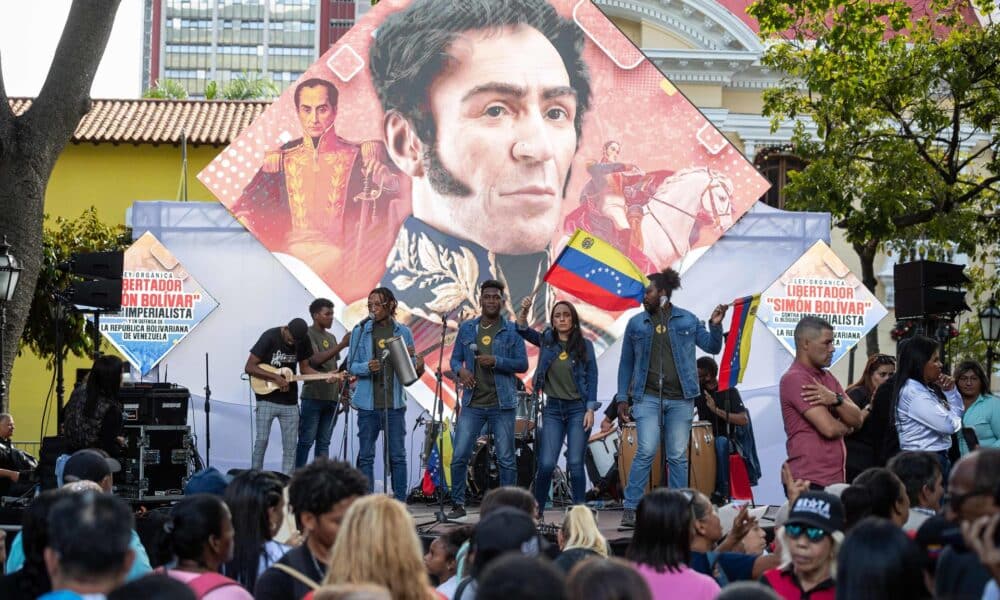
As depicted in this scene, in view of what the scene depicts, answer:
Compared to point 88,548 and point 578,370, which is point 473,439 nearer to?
point 578,370

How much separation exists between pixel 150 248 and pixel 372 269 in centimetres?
249

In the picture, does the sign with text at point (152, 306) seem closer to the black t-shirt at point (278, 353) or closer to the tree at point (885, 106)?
the black t-shirt at point (278, 353)

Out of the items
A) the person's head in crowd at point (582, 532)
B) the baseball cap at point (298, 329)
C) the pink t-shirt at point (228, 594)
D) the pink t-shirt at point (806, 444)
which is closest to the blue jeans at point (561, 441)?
the baseball cap at point (298, 329)

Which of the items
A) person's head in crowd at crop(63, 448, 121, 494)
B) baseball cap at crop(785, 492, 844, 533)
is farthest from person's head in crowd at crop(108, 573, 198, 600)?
person's head in crowd at crop(63, 448, 121, 494)

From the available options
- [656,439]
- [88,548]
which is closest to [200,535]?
[88,548]

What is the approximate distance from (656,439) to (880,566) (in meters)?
6.56

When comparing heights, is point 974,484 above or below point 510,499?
above

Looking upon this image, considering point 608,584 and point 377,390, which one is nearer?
point 608,584

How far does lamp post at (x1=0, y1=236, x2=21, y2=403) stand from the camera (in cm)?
1280

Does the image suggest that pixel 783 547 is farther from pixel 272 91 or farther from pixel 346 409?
pixel 272 91

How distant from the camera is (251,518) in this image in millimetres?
5691

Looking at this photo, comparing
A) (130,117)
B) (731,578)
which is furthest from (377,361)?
(130,117)

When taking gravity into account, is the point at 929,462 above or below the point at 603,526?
above

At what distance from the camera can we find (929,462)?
665cm
